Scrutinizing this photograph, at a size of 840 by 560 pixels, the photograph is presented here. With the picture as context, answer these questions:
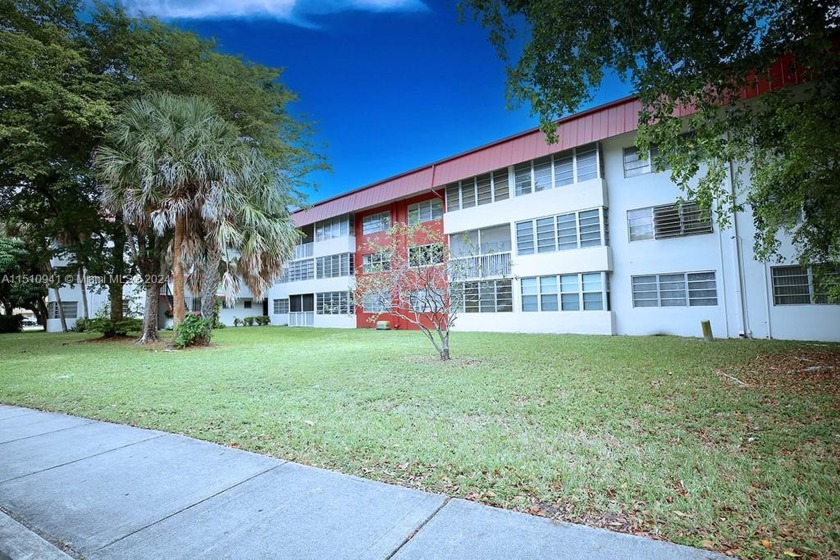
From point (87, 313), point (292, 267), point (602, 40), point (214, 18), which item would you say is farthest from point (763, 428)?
point (87, 313)

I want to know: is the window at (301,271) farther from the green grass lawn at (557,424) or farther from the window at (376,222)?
the green grass lawn at (557,424)

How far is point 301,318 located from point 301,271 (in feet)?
11.6

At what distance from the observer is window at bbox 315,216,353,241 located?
2814cm

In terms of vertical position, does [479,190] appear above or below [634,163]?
above

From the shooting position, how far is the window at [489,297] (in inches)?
790

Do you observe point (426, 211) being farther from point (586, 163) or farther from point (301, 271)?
point (301, 271)

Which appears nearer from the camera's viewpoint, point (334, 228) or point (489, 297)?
point (489, 297)

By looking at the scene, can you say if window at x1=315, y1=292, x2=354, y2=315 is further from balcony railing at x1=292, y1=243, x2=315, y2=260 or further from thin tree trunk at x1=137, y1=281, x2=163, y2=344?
thin tree trunk at x1=137, y1=281, x2=163, y2=344

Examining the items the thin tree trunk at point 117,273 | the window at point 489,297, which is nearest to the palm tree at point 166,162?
the thin tree trunk at point 117,273

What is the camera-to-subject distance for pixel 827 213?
8680mm

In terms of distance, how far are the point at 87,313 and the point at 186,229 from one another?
21.1 m

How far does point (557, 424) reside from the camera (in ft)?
16.3

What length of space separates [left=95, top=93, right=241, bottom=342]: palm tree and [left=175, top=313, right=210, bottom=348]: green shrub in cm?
201

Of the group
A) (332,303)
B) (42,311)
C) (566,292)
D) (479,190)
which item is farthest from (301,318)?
(566,292)
